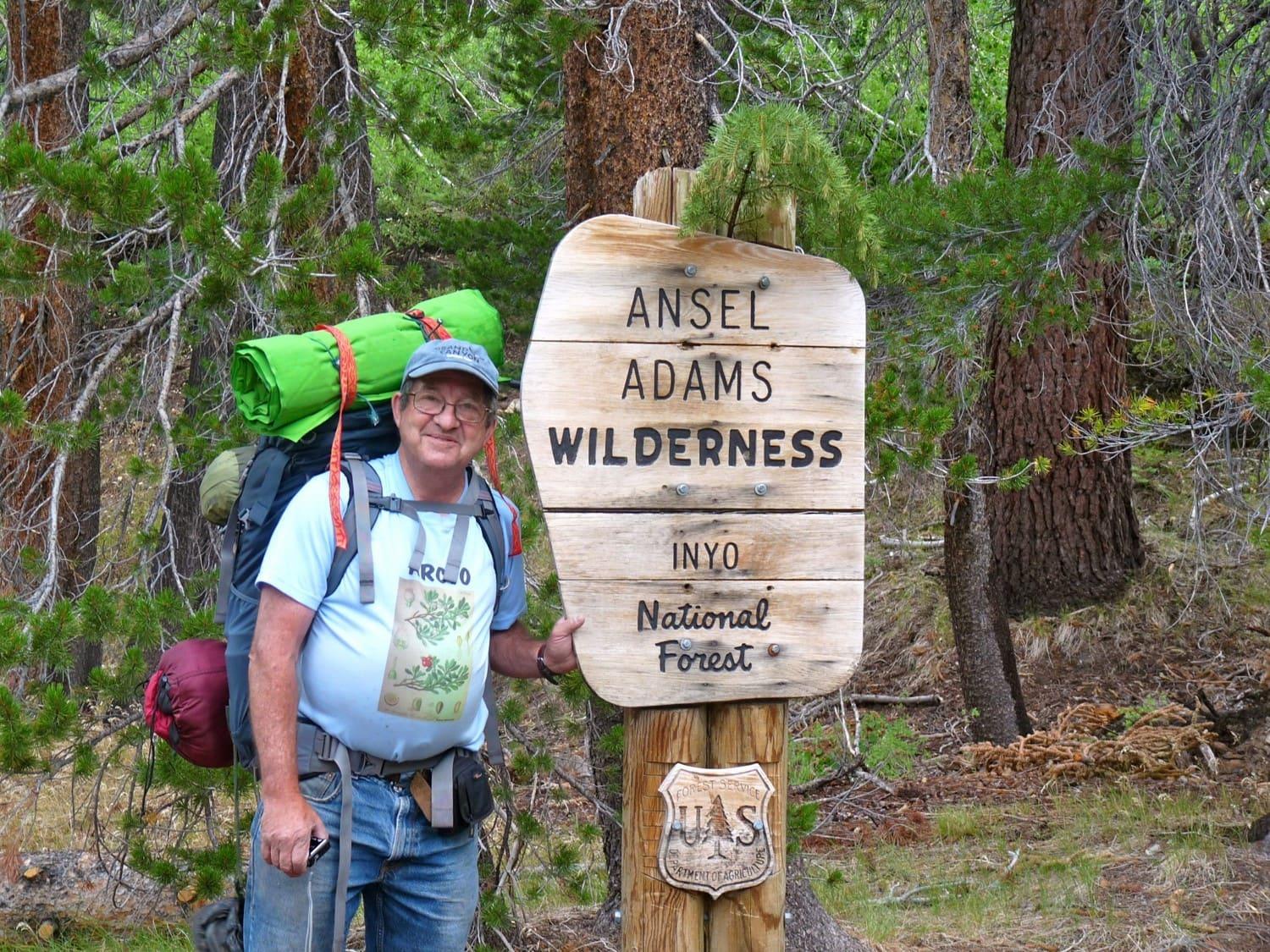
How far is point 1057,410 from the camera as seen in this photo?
8.77 meters

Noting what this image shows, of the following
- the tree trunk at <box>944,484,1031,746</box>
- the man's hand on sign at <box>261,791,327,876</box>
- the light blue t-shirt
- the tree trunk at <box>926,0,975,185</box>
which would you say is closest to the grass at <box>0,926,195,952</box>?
the man's hand on sign at <box>261,791,327,876</box>

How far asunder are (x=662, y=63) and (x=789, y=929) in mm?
2967

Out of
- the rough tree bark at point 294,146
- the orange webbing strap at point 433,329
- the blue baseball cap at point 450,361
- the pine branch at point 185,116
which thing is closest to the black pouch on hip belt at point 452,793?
the orange webbing strap at point 433,329

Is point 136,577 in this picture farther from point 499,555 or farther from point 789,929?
point 789,929

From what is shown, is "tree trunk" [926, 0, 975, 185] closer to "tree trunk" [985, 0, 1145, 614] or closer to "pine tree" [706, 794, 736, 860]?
"tree trunk" [985, 0, 1145, 614]

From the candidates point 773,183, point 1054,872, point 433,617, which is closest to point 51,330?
point 433,617

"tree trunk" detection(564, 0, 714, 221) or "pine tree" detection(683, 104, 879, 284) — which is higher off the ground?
"tree trunk" detection(564, 0, 714, 221)

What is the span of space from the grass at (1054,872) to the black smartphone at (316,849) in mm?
2726

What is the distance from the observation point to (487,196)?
30.1 ft

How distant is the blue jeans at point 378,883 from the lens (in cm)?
273

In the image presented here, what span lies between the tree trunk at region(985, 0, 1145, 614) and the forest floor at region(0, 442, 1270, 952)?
0.94 feet

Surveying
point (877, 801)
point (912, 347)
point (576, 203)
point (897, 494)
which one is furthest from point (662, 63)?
point (897, 494)

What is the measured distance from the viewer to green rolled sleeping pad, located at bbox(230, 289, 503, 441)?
278cm

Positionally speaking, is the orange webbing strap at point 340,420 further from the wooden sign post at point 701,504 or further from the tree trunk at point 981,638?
the tree trunk at point 981,638
